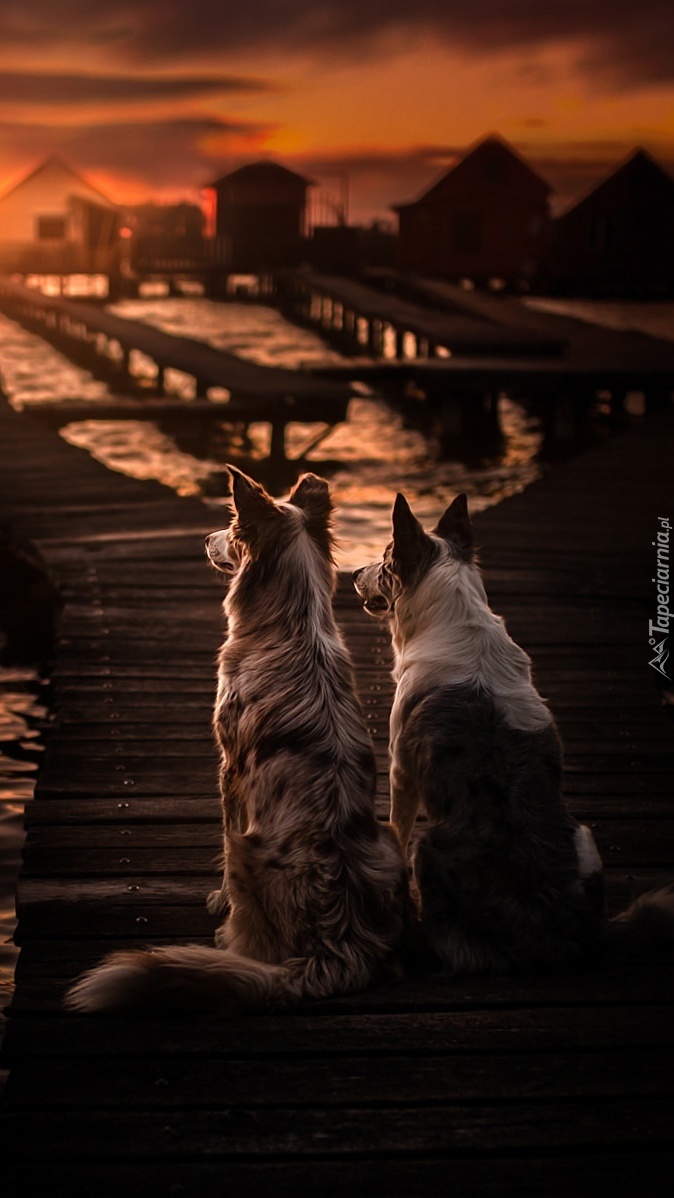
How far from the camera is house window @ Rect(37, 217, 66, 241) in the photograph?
71.6 meters

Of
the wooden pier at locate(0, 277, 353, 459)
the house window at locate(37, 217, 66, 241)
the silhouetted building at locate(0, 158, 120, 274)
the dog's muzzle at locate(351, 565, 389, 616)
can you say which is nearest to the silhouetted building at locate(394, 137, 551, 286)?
the silhouetted building at locate(0, 158, 120, 274)

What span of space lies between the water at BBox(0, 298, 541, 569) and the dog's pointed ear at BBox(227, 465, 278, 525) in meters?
6.65

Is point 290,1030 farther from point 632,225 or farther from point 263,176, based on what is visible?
point 263,176

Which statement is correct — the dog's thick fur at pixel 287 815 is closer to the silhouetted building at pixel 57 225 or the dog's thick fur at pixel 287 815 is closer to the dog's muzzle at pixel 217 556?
the dog's muzzle at pixel 217 556

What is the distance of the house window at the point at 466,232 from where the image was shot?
54.7 metres

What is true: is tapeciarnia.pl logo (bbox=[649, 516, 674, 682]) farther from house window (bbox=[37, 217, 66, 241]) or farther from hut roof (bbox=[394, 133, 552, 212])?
house window (bbox=[37, 217, 66, 241])

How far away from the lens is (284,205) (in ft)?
199

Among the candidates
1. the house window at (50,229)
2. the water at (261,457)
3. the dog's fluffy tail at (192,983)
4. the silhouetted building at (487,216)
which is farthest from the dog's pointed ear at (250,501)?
the house window at (50,229)

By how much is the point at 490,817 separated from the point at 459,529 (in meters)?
1.20

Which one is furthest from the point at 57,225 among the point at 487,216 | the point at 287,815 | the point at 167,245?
the point at 287,815

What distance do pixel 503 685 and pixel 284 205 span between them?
59517 mm

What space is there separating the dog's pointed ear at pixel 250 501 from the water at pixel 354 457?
665cm

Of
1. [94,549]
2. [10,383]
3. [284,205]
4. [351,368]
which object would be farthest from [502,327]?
[284,205]

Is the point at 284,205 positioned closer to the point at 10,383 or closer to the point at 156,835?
the point at 10,383
